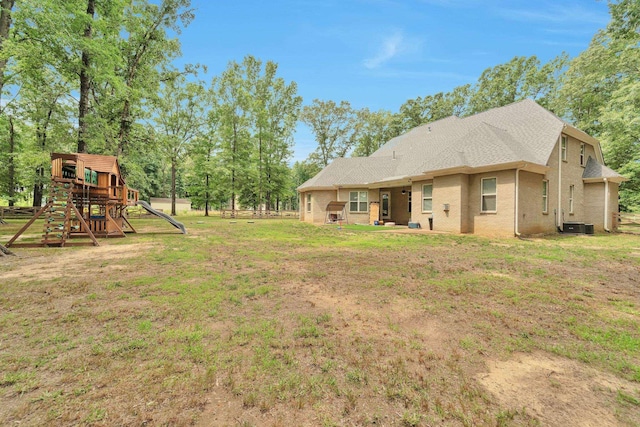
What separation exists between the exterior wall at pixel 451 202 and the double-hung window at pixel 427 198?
78 cm

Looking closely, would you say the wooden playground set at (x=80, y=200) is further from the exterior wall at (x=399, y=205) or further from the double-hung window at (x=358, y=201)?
the exterior wall at (x=399, y=205)

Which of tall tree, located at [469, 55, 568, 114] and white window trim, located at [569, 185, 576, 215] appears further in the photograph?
tall tree, located at [469, 55, 568, 114]

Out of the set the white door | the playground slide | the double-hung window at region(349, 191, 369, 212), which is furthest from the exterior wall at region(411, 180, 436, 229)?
the playground slide

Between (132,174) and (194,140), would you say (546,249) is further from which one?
(194,140)

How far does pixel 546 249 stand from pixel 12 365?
39.0 feet

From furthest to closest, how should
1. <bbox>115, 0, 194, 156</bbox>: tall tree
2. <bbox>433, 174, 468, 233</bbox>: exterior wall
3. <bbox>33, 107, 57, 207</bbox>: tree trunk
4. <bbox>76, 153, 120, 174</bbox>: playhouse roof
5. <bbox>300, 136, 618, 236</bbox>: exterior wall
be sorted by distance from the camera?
<bbox>33, 107, 57, 207</bbox>: tree trunk, <bbox>115, 0, 194, 156</bbox>: tall tree, <bbox>433, 174, 468, 233</bbox>: exterior wall, <bbox>300, 136, 618, 236</bbox>: exterior wall, <bbox>76, 153, 120, 174</bbox>: playhouse roof

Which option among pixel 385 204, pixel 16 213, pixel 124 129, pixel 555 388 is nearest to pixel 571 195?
pixel 385 204

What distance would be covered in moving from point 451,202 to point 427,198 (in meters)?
2.05

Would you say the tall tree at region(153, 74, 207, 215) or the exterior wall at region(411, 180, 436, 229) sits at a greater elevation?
the tall tree at region(153, 74, 207, 215)

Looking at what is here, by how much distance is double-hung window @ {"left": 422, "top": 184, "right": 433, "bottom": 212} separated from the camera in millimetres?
14836

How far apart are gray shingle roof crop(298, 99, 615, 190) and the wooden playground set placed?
13186mm

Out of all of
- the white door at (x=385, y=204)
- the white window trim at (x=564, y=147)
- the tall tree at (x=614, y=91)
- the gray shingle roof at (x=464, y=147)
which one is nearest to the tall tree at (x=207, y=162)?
the gray shingle roof at (x=464, y=147)

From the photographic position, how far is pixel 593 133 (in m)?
24.3

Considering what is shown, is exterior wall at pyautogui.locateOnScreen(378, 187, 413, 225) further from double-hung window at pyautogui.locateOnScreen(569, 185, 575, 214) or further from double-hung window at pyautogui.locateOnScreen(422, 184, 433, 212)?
double-hung window at pyautogui.locateOnScreen(569, 185, 575, 214)
